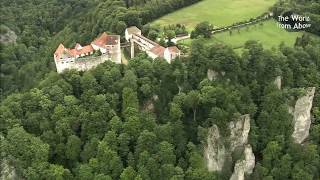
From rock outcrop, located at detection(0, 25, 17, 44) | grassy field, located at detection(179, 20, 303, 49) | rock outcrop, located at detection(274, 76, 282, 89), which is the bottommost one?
rock outcrop, located at detection(0, 25, 17, 44)

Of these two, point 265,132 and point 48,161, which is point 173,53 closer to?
point 265,132

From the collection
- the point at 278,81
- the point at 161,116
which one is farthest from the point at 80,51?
the point at 278,81

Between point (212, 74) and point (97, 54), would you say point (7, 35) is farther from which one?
point (212, 74)

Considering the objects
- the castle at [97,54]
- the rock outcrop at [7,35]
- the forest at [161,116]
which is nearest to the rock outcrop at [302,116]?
the forest at [161,116]

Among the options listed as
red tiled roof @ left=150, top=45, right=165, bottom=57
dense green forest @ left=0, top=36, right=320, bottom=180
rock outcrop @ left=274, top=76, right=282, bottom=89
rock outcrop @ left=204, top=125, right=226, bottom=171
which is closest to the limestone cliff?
dense green forest @ left=0, top=36, right=320, bottom=180

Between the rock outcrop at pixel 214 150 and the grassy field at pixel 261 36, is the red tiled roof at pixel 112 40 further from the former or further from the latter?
the rock outcrop at pixel 214 150

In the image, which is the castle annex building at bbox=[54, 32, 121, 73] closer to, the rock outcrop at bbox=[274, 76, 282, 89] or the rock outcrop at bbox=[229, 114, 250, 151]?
the rock outcrop at bbox=[229, 114, 250, 151]
